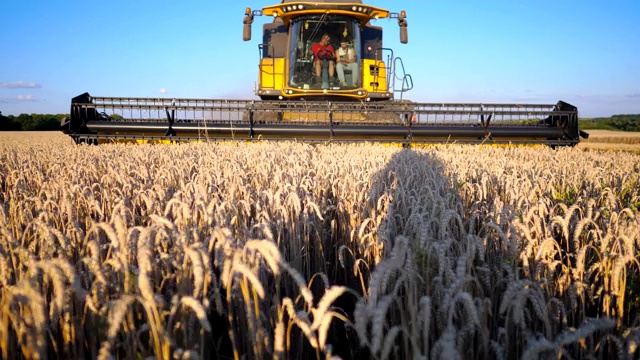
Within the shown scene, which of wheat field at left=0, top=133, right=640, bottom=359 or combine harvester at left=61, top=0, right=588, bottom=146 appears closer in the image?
wheat field at left=0, top=133, right=640, bottom=359

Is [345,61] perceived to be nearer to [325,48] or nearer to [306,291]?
[325,48]

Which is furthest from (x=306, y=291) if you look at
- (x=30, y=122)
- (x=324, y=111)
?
(x=30, y=122)

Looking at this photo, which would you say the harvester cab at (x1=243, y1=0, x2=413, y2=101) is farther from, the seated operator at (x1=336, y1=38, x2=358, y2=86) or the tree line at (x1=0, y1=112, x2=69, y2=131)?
the tree line at (x1=0, y1=112, x2=69, y2=131)

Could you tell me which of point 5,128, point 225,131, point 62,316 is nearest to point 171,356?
point 62,316

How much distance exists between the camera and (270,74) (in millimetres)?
10742

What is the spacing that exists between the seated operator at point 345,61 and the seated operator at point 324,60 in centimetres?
14

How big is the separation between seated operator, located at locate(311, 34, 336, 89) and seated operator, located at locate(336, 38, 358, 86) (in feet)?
0.47

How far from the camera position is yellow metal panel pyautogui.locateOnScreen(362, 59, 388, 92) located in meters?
10.3

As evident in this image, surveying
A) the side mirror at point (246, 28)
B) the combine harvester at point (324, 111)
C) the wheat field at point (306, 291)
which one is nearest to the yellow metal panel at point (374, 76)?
the combine harvester at point (324, 111)

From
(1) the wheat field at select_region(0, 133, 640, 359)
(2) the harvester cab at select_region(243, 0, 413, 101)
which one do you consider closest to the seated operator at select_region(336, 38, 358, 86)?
(2) the harvester cab at select_region(243, 0, 413, 101)

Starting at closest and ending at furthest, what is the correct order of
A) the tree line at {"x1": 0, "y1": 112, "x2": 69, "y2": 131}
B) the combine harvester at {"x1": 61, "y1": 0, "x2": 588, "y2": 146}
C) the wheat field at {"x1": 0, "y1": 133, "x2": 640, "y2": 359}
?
the wheat field at {"x1": 0, "y1": 133, "x2": 640, "y2": 359}
the combine harvester at {"x1": 61, "y1": 0, "x2": 588, "y2": 146}
the tree line at {"x1": 0, "y1": 112, "x2": 69, "y2": 131}

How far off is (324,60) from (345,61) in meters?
0.46

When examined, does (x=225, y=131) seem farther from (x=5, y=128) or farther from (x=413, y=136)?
(x=5, y=128)

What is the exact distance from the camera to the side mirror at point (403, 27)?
9.59 m
